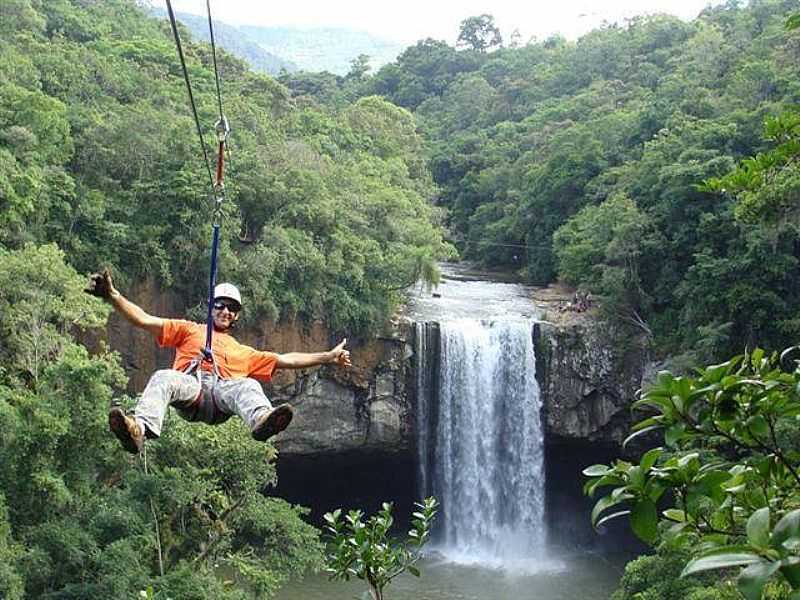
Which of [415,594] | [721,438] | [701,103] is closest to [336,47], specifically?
[701,103]

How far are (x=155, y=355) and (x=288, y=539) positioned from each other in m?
5.11

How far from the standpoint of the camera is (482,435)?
22188 mm

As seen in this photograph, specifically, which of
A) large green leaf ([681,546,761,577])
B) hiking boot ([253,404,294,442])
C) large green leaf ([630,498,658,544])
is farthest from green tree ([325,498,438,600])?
large green leaf ([681,546,761,577])

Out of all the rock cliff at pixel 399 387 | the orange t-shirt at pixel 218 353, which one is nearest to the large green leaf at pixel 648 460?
the orange t-shirt at pixel 218 353

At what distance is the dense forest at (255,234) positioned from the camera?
13383mm

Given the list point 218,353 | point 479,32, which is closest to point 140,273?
point 218,353

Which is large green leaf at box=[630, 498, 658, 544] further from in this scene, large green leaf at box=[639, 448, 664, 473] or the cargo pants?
the cargo pants

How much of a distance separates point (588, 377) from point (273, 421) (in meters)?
17.5

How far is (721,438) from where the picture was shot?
1.94 metres

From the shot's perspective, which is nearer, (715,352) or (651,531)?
(651,531)

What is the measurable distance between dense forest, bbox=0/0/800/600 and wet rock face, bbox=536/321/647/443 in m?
0.67

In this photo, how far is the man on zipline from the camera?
445cm

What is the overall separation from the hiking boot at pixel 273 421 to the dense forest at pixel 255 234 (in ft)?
8.32

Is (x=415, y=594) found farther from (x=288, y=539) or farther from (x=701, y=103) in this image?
(x=701, y=103)
